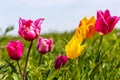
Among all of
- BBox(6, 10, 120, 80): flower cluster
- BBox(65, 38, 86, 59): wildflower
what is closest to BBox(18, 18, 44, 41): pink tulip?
BBox(6, 10, 120, 80): flower cluster

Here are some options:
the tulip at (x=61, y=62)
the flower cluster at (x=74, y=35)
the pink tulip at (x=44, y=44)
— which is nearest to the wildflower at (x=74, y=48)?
the flower cluster at (x=74, y=35)

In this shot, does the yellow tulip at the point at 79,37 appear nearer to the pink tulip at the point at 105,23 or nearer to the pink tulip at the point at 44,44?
the pink tulip at the point at 105,23

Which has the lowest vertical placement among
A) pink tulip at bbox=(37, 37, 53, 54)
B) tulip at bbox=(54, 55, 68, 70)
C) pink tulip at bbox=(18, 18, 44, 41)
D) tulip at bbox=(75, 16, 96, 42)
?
tulip at bbox=(54, 55, 68, 70)

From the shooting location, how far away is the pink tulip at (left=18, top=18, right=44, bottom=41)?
2535 mm

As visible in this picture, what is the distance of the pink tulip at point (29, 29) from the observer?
8.32 feet

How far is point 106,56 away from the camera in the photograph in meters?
3.51

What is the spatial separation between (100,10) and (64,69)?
0.45m

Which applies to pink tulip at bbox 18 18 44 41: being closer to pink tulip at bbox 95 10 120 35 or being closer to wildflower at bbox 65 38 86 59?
wildflower at bbox 65 38 86 59

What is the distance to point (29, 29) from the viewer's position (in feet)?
8.43

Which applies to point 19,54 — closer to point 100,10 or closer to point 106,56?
point 100,10

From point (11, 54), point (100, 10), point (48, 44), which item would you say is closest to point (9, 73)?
point (48, 44)

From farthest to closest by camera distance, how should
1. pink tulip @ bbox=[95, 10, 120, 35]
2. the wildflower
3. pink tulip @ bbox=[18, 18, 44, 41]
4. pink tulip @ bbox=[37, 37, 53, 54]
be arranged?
pink tulip @ bbox=[37, 37, 53, 54] < pink tulip @ bbox=[95, 10, 120, 35] < the wildflower < pink tulip @ bbox=[18, 18, 44, 41]

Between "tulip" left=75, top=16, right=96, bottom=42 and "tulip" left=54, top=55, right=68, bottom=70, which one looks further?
"tulip" left=54, top=55, right=68, bottom=70

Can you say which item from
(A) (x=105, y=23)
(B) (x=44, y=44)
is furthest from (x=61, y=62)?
(A) (x=105, y=23)
